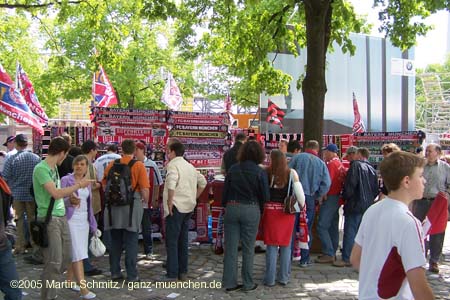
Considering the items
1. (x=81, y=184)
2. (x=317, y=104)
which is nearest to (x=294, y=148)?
(x=317, y=104)

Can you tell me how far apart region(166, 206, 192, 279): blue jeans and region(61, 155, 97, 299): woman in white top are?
3.75 feet

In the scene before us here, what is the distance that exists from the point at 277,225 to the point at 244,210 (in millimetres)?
686

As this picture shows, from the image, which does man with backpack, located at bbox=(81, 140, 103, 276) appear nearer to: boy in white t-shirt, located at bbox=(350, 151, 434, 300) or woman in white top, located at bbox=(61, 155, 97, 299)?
woman in white top, located at bbox=(61, 155, 97, 299)

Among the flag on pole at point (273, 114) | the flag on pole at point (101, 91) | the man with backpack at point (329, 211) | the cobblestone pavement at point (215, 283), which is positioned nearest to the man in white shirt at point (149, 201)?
the cobblestone pavement at point (215, 283)

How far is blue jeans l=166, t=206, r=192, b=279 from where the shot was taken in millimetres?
6461

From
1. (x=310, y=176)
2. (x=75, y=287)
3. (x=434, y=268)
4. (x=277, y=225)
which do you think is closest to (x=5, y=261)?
(x=75, y=287)

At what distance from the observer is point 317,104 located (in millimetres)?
8523

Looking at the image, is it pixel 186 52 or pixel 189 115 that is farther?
pixel 186 52

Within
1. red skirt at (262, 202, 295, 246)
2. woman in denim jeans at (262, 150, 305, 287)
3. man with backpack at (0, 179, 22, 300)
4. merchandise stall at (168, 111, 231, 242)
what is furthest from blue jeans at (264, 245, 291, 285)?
merchandise stall at (168, 111, 231, 242)

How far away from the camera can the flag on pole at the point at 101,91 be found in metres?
16.1

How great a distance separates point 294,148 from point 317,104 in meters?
1.32

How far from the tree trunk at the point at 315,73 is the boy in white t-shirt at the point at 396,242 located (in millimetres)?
5826

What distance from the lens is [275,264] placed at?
6453 millimetres

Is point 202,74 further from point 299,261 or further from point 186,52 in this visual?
point 299,261
